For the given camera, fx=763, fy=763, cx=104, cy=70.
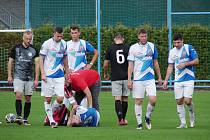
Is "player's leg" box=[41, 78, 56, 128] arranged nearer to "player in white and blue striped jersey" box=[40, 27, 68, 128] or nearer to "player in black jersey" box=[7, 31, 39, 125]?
"player in white and blue striped jersey" box=[40, 27, 68, 128]

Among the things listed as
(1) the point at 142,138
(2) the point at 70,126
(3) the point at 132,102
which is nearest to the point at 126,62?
(2) the point at 70,126

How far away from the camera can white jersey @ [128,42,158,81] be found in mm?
15430

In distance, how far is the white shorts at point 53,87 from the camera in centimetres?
1580

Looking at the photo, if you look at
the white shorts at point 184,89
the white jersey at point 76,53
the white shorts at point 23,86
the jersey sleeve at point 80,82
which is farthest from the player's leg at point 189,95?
the white shorts at point 23,86

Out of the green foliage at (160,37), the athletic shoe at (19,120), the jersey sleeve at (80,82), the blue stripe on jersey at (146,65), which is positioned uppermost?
the green foliage at (160,37)

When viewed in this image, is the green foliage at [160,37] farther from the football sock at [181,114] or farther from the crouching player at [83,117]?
the football sock at [181,114]

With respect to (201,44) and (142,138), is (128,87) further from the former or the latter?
(201,44)

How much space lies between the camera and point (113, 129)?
1480 centimetres

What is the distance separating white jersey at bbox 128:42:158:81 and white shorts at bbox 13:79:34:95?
2.30m

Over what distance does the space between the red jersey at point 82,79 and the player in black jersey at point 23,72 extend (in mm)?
854

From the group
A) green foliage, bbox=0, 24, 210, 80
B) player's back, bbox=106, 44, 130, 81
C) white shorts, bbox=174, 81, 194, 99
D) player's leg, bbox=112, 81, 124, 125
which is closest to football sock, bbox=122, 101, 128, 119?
player's leg, bbox=112, 81, 124, 125

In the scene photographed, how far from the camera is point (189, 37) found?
28.9 m

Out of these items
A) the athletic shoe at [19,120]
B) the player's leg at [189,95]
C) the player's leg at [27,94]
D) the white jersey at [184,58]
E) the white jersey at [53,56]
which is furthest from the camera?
the player's leg at [27,94]

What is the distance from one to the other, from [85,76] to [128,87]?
94 centimetres
